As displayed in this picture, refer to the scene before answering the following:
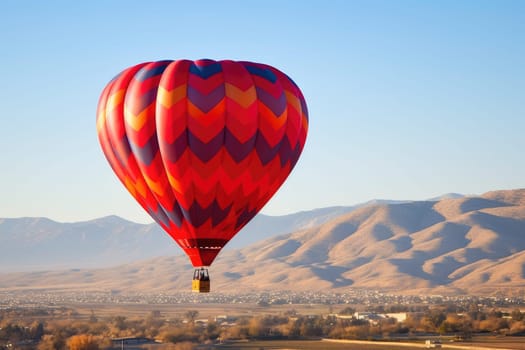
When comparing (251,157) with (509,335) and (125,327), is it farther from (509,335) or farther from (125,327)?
(125,327)

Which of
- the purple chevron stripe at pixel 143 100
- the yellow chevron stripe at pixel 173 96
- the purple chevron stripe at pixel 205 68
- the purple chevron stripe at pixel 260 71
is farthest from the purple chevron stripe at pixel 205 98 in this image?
the purple chevron stripe at pixel 260 71

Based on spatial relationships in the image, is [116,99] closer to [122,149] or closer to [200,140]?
[122,149]

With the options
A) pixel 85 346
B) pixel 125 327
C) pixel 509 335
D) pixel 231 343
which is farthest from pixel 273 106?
pixel 125 327

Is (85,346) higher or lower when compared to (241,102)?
lower

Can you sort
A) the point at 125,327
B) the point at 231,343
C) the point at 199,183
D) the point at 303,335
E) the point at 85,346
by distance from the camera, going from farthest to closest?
the point at 125,327 → the point at 303,335 → the point at 231,343 → the point at 85,346 → the point at 199,183

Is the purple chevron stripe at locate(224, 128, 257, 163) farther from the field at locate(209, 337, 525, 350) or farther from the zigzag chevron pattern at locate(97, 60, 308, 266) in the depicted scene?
the field at locate(209, 337, 525, 350)

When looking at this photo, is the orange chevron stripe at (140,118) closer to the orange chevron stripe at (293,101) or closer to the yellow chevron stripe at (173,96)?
the yellow chevron stripe at (173,96)

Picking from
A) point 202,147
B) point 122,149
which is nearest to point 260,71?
point 202,147
